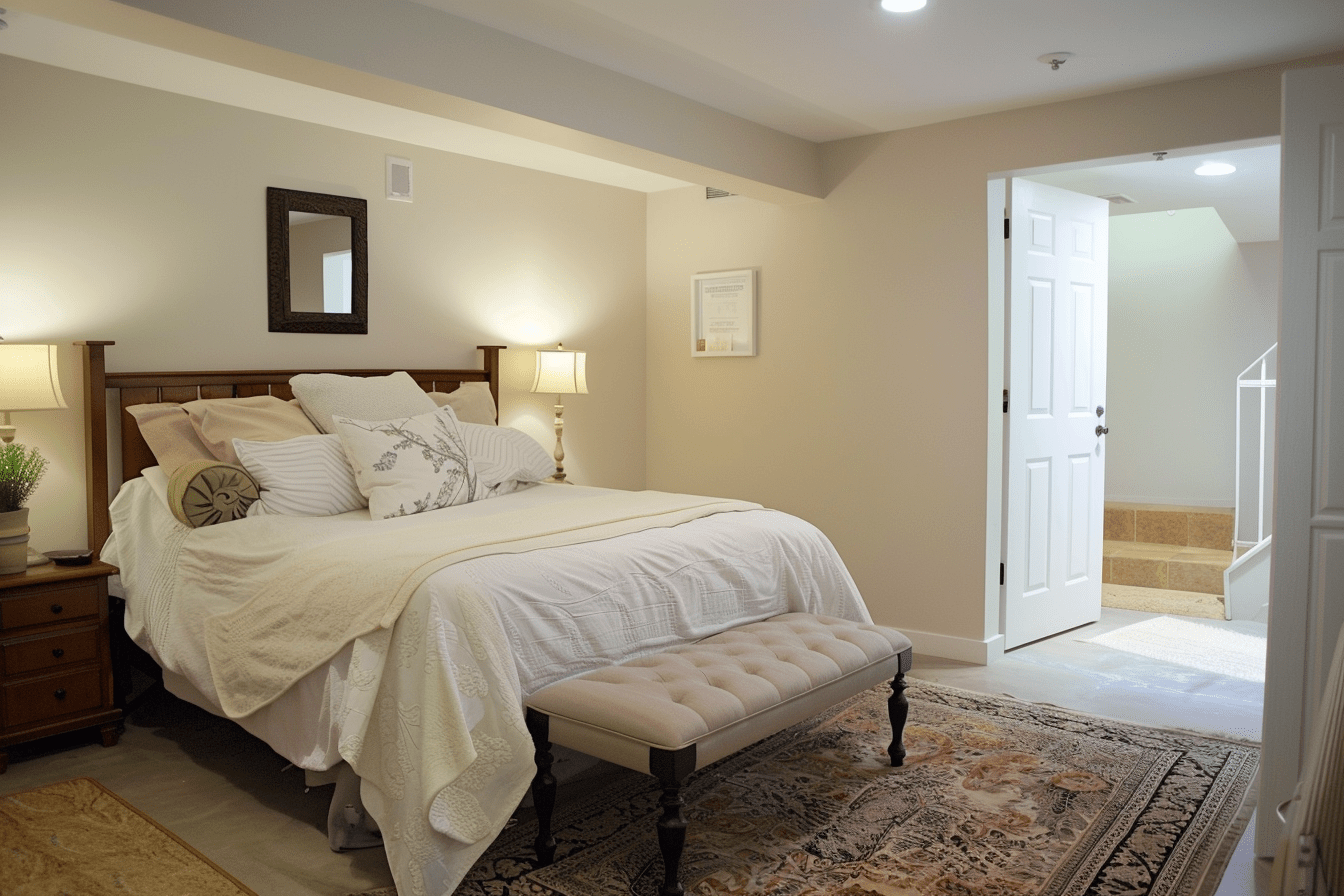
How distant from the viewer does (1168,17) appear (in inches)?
118

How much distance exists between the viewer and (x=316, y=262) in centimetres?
416

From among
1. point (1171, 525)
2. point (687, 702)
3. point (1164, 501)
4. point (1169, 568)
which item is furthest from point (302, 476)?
point (1164, 501)

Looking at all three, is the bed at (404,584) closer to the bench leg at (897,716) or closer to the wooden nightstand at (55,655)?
the wooden nightstand at (55,655)

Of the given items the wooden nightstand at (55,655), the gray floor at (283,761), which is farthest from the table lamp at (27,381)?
the gray floor at (283,761)

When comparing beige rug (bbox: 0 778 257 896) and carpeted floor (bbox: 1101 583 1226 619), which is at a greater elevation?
carpeted floor (bbox: 1101 583 1226 619)

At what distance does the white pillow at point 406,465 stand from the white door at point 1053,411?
2428 mm

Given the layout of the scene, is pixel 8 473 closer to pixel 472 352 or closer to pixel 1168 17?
pixel 472 352

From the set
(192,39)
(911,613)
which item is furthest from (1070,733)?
(192,39)

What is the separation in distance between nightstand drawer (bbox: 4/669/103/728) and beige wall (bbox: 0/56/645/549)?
1.93 ft

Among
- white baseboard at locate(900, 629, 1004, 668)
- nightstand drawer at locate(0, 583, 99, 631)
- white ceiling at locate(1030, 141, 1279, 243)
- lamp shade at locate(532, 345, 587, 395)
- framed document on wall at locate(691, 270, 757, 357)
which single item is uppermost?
white ceiling at locate(1030, 141, 1279, 243)

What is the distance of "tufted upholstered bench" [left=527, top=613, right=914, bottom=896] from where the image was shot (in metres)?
2.24

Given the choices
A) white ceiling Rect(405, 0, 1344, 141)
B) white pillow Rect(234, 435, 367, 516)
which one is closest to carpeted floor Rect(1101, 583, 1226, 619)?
white ceiling Rect(405, 0, 1344, 141)

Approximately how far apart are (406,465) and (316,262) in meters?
1.28

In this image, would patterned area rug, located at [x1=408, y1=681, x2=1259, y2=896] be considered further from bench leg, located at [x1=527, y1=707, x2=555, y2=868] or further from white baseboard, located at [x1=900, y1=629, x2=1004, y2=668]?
white baseboard, located at [x1=900, y1=629, x2=1004, y2=668]
